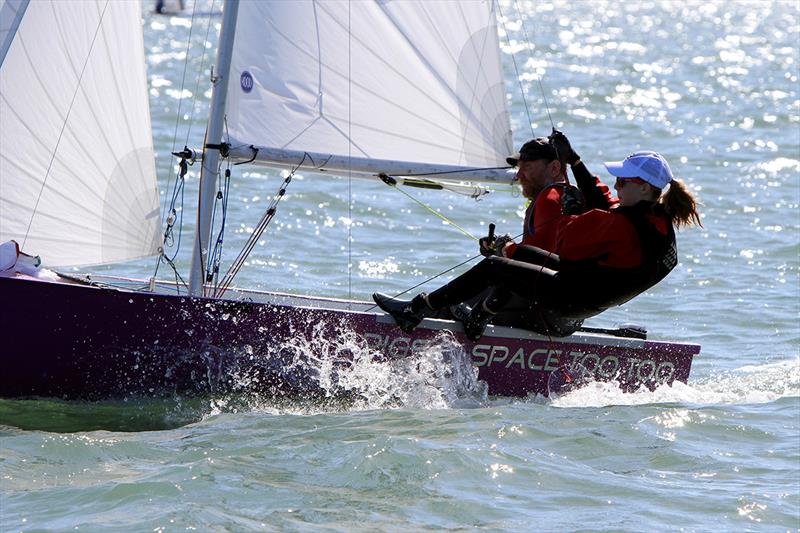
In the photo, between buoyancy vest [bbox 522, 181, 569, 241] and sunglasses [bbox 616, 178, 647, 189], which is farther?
buoyancy vest [bbox 522, 181, 569, 241]

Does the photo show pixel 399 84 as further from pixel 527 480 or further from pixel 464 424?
pixel 527 480

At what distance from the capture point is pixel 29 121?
19.9ft

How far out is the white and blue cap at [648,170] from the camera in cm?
584

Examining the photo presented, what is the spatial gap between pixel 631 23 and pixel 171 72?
18.9 m

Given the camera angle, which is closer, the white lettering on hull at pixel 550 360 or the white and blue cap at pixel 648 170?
the white and blue cap at pixel 648 170

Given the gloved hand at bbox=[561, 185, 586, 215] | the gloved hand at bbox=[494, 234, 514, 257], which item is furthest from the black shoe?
the gloved hand at bbox=[561, 185, 586, 215]

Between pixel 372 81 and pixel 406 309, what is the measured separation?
1243mm

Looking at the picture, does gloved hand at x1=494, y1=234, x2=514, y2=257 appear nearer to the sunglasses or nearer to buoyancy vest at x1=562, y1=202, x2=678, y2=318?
buoyancy vest at x1=562, y1=202, x2=678, y2=318

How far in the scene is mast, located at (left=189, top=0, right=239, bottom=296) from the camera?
6.23m

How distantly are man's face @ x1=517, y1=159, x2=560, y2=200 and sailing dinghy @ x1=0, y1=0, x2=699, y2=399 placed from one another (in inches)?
21.4

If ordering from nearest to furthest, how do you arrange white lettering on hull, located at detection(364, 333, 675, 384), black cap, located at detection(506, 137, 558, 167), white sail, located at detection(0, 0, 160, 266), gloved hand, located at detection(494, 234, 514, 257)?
white sail, located at detection(0, 0, 160, 266)
white lettering on hull, located at detection(364, 333, 675, 384)
black cap, located at detection(506, 137, 558, 167)
gloved hand, located at detection(494, 234, 514, 257)

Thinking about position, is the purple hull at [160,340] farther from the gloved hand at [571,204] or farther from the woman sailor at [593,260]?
the gloved hand at [571,204]

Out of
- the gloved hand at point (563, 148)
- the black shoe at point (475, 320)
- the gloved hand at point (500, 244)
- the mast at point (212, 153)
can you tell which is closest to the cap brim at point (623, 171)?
the gloved hand at point (563, 148)

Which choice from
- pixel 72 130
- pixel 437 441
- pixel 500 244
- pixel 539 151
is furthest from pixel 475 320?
pixel 72 130
